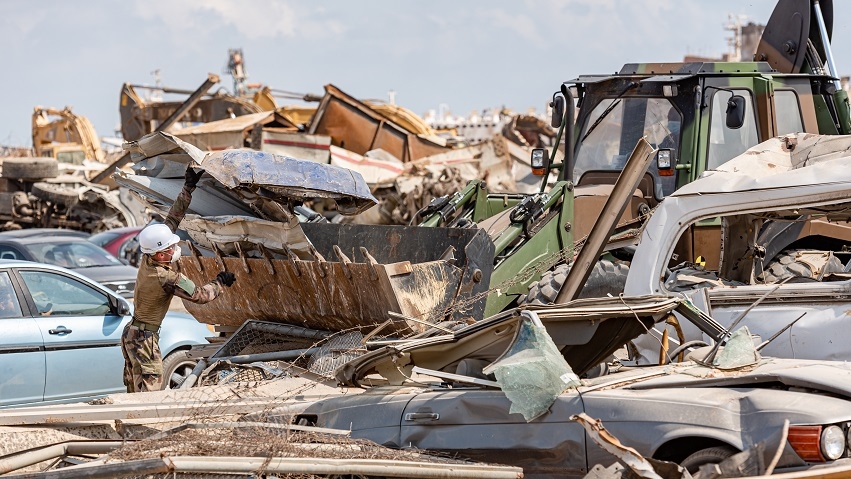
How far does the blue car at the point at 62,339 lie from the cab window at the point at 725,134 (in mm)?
4983

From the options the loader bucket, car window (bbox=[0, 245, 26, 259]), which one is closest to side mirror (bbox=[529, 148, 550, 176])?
the loader bucket

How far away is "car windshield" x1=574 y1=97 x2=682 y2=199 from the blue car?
4147 mm

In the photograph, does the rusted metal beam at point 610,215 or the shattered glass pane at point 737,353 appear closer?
the shattered glass pane at point 737,353

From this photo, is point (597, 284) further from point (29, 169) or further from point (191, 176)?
point (29, 169)

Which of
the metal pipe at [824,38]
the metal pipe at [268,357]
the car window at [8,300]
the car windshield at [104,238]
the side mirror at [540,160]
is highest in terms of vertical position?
the metal pipe at [824,38]

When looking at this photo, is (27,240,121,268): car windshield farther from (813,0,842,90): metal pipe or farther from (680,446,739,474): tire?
(680,446,739,474): tire

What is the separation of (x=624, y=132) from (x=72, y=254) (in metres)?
8.49

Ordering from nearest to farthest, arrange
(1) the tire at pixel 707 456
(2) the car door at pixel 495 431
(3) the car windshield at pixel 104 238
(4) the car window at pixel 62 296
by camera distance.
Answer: (1) the tire at pixel 707 456 → (2) the car door at pixel 495 431 → (4) the car window at pixel 62 296 → (3) the car windshield at pixel 104 238

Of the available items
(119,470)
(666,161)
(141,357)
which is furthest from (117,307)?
(119,470)

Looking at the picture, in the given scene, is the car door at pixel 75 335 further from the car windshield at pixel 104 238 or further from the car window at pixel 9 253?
the car windshield at pixel 104 238

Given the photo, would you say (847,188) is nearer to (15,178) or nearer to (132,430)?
(132,430)

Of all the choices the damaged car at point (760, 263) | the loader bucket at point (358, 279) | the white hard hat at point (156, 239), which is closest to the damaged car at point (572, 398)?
the damaged car at point (760, 263)

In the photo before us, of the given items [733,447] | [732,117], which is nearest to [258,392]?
[733,447]

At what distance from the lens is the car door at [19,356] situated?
9258 millimetres
